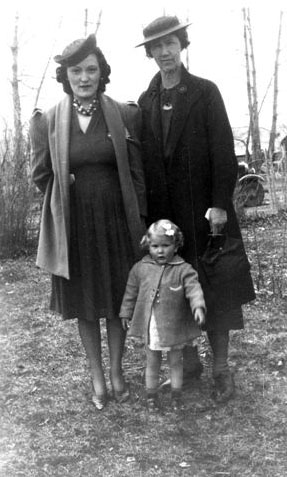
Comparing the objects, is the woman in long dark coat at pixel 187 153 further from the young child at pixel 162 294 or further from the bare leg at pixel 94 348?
the bare leg at pixel 94 348

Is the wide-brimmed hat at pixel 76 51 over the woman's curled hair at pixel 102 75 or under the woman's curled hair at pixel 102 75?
over

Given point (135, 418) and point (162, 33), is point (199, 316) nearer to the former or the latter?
point (135, 418)

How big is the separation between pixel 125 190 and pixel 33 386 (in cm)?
151

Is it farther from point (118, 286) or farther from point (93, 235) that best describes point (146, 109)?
point (118, 286)

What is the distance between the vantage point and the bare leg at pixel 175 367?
3455mm

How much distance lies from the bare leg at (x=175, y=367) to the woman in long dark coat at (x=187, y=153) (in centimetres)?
24

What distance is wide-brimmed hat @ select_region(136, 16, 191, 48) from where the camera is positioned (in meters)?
3.31

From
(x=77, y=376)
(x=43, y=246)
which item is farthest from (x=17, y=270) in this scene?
(x=43, y=246)

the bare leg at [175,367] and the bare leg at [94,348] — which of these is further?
the bare leg at [94,348]

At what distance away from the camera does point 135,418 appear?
3.47 m

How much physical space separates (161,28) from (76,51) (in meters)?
0.47

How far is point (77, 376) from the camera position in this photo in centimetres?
419

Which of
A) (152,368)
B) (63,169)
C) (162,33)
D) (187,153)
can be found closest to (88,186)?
(63,169)

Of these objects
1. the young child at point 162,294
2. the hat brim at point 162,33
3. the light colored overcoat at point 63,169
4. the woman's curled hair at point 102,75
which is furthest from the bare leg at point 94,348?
the hat brim at point 162,33
